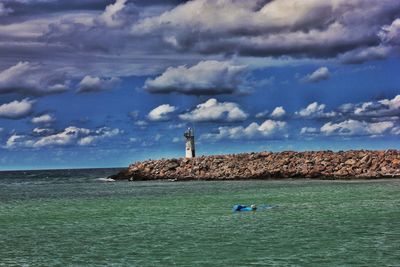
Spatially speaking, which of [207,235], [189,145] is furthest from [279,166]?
[207,235]

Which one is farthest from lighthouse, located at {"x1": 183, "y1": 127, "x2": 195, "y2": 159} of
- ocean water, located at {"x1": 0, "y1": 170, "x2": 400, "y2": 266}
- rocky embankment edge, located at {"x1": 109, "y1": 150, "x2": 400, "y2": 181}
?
ocean water, located at {"x1": 0, "y1": 170, "x2": 400, "y2": 266}

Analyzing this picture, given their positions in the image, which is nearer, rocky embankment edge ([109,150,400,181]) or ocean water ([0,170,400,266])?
ocean water ([0,170,400,266])

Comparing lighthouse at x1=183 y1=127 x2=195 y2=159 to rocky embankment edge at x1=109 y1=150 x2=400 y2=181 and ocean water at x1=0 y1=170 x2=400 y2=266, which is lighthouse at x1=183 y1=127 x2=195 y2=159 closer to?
rocky embankment edge at x1=109 y1=150 x2=400 y2=181

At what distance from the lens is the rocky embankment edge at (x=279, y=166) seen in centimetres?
8438

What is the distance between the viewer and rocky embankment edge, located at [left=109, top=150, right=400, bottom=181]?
84.4 metres

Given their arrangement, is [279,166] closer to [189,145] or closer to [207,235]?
[189,145]

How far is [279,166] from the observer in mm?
92000

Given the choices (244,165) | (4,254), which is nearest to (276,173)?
(244,165)

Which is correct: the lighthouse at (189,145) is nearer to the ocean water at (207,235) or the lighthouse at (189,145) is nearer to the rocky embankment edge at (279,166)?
the rocky embankment edge at (279,166)

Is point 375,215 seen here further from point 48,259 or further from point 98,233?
point 48,259

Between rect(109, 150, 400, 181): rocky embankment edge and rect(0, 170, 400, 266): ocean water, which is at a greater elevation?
rect(109, 150, 400, 181): rocky embankment edge

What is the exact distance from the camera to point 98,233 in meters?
31.3

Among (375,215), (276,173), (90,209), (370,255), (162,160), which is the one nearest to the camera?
(370,255)

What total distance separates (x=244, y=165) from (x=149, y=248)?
234 feet
